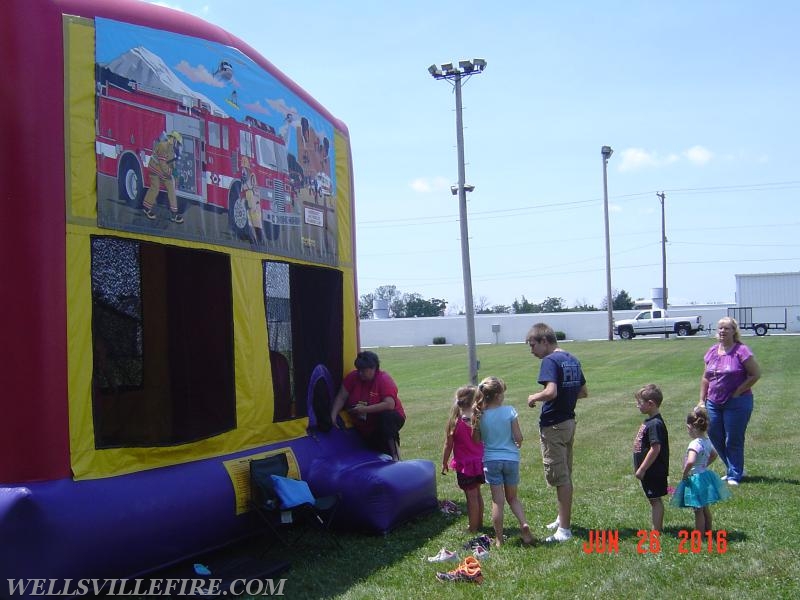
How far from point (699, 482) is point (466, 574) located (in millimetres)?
1864

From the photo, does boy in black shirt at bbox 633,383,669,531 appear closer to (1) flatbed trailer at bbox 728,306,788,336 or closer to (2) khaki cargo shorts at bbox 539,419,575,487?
(2) khaki cargo shorts at bbox 539,419,575,487

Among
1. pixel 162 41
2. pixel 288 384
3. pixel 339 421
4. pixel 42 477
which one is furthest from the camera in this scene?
pixel 339 421

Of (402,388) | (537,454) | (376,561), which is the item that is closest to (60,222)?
(376,561)

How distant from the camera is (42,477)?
481cm

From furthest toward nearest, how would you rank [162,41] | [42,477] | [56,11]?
[162,41] → [56,11] → [42,477]

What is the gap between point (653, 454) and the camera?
6.02 m

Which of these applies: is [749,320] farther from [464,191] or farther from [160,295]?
[160,295]

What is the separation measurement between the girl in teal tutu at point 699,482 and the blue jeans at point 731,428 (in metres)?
1.97

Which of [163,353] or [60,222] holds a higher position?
[60,222]

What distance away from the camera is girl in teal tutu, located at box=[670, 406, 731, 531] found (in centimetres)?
600

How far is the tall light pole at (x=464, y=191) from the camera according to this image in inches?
901

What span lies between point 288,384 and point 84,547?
260cm

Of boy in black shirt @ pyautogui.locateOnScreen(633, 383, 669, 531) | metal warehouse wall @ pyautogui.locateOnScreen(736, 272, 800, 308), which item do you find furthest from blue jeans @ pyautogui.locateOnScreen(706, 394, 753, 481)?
metal warehouse wall @ pyautogui.locateOnScreen(736, 272, 800, 308)

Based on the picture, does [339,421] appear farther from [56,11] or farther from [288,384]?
[56,11]
